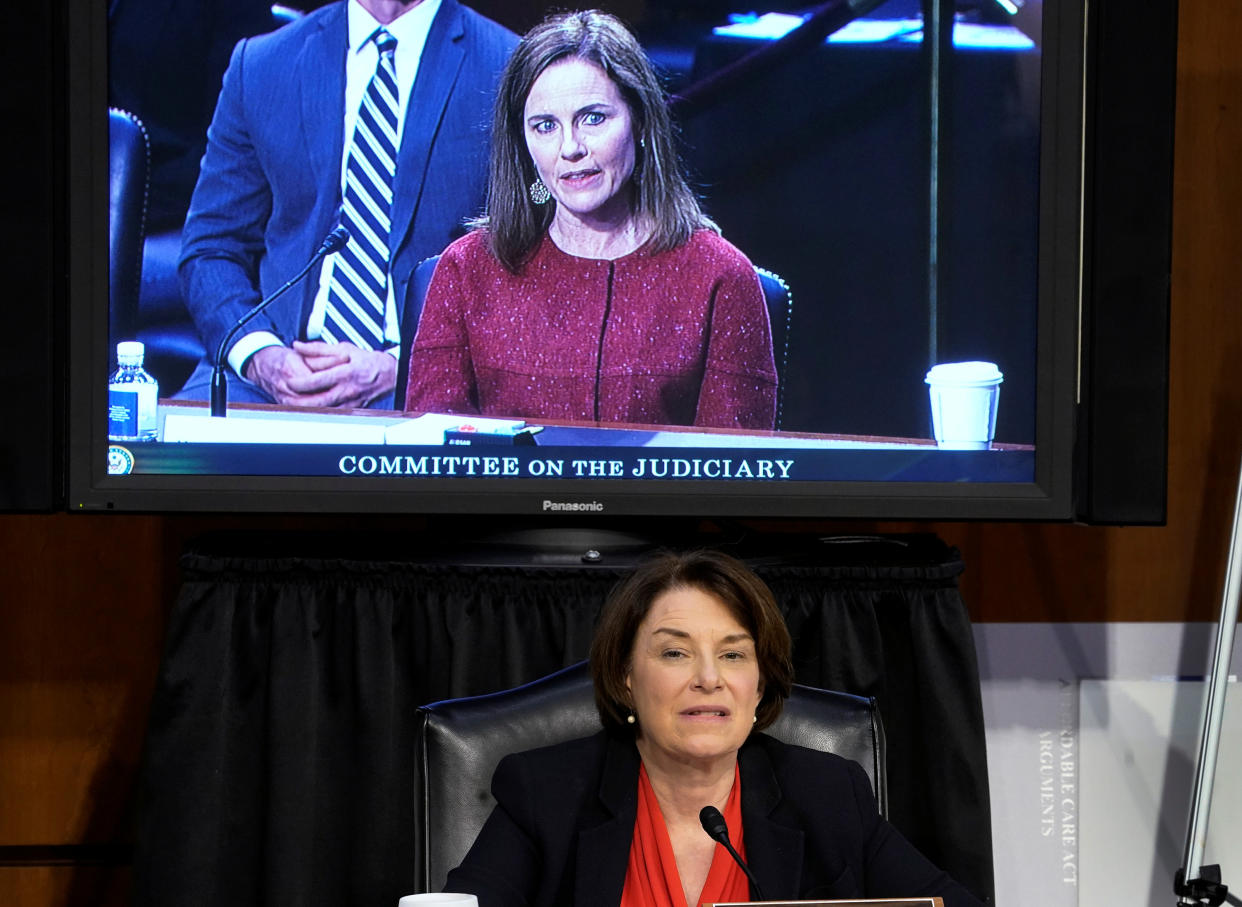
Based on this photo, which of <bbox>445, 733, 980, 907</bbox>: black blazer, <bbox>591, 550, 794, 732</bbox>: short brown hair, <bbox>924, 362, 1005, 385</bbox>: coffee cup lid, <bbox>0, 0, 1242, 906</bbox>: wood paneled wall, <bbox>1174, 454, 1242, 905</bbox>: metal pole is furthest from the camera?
<bbox>0, 0, 1242, 906</bbox>: wood paneled wall

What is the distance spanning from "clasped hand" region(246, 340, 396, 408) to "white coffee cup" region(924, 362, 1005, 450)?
1065 mm

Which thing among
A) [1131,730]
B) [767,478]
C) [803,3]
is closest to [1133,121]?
[803,3]

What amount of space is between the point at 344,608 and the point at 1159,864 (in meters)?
1.88

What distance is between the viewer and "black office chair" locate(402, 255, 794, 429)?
107 inches

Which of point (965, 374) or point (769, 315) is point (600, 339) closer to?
point (769, 315)

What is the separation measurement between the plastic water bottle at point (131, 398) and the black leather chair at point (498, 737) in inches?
42.8

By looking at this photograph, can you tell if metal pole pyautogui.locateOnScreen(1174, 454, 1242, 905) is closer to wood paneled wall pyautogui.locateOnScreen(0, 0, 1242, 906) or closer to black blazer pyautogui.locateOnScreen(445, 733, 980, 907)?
wood paneled wall pyautogui.locateOnScreen(0, 0, 1242, 906)

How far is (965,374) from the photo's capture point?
2736 millimetres

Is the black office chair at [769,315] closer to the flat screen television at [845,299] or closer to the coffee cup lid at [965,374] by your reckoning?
the flat screen television at [845,299]

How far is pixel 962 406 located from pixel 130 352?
156cm

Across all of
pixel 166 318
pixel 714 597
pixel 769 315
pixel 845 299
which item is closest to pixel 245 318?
pixel 166 318

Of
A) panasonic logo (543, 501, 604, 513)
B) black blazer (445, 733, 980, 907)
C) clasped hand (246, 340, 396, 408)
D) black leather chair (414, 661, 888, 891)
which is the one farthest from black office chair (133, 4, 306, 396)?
Result: black blazer (445, 733, 980, 907)

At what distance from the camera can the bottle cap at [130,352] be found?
2.65m

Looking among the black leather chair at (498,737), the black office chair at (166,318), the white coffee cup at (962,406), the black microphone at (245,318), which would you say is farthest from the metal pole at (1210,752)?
the black office chair at (166,318)
